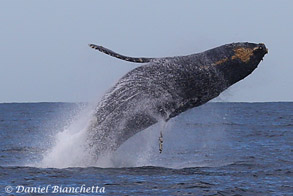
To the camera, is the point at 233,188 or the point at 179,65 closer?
the point at 233,188

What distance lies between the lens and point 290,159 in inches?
864

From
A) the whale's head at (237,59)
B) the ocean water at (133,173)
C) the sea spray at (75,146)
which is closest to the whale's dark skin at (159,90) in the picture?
the whale's head at (237,59)

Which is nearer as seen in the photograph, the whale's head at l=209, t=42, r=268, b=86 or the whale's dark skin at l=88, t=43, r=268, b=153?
A: the whale's head at l=209, t=42, r=268, b=86

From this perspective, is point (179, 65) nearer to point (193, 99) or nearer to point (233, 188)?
point (193, 99)

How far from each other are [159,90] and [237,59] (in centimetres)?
218

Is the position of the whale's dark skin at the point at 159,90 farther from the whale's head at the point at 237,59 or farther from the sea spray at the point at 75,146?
the sea spray at the point at 75,146

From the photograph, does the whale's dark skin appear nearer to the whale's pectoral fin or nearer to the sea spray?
the whale's pectoral fin

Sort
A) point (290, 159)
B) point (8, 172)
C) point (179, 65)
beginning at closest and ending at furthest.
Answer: point (179, 65)
point (8, 172)
point (290, 159)

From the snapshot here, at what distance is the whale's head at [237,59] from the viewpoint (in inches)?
631

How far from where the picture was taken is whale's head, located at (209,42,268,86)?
16016 millimetres

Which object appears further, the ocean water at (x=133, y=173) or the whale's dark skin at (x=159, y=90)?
the whale's dark skin at (x=159, y=90)

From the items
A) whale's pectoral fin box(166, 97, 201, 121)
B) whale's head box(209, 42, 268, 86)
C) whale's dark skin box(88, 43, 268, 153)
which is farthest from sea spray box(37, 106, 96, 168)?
whale's head box(209, 42, 268, 86)

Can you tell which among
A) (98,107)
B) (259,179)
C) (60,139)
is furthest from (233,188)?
(60,139)

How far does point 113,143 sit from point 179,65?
2745mm
